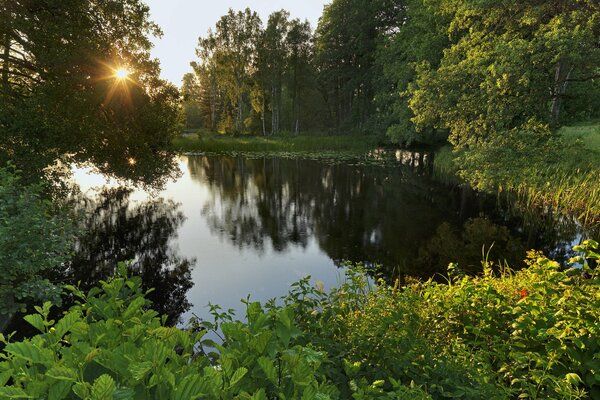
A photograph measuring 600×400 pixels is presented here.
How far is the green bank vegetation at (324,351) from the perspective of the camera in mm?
1503

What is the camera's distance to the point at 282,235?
14844 mm

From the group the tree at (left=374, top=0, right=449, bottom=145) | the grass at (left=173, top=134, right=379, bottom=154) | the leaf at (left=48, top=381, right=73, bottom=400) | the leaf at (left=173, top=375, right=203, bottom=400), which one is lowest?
the leaf at (left=173, top=375, right=203, bottom=400)

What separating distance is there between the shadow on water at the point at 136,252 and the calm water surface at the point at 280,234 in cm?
4

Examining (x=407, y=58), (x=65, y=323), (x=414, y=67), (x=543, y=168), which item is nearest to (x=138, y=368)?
(x=65, y=323)

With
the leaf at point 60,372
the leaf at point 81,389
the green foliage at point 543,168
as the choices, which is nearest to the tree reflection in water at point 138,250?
the leaf at point 60,372

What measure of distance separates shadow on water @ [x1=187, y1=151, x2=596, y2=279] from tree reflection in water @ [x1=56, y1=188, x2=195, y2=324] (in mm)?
2332

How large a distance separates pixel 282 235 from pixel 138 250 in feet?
18.2

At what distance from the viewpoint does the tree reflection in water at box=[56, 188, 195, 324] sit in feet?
31.9

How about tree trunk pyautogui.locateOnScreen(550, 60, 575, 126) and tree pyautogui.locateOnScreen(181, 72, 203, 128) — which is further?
tree pyautogui.locateOnScreen(181, 72, 203, 128)

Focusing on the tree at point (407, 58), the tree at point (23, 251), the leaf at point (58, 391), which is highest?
the tree at point (407, 58)

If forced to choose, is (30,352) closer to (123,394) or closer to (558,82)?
(123,394)

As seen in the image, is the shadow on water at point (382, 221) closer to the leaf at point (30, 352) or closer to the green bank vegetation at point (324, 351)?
the green bank vegetation at point (324, 351)

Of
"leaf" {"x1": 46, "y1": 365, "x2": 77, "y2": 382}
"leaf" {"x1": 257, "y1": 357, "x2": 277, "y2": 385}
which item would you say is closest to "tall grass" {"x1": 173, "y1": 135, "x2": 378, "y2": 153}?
"leaf" {"x1": 257, "y1": 357, "x2": 277, "y2": 385}

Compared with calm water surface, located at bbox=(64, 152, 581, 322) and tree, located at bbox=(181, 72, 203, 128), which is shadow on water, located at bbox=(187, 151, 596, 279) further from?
tree, located at bbox=(181, 72, 203, 128)
